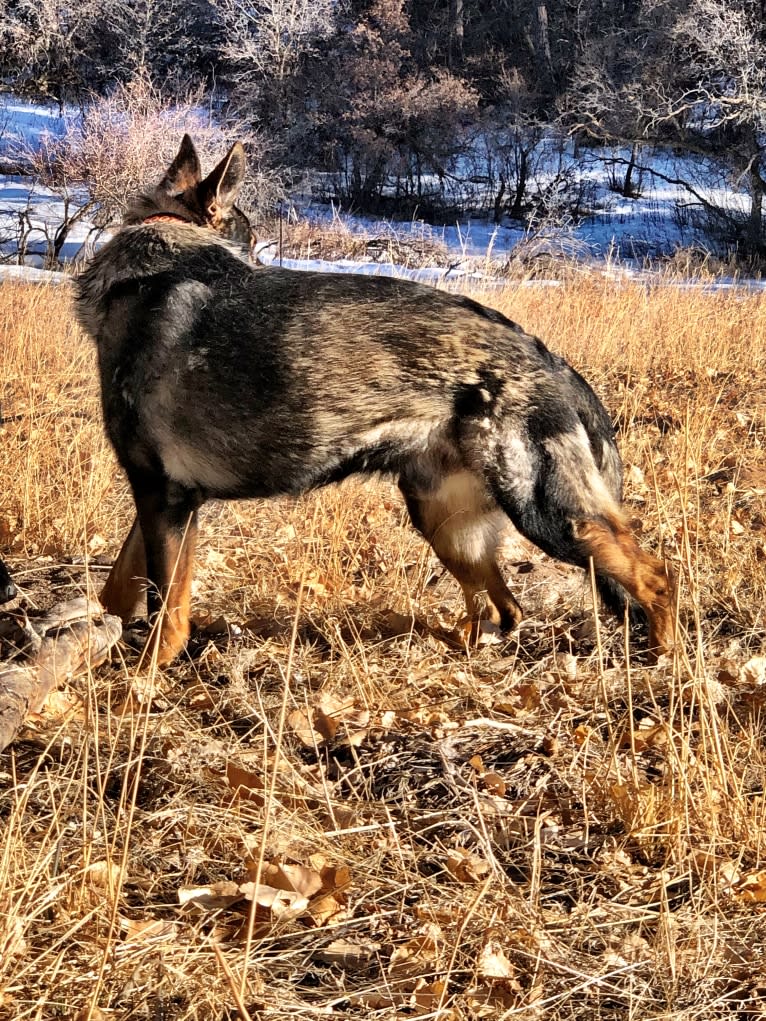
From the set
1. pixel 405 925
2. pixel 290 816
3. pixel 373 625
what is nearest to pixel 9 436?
pixel 373 625

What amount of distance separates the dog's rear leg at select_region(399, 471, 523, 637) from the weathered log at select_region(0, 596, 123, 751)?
1.21 meters

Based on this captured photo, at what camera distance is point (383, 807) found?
102 inches

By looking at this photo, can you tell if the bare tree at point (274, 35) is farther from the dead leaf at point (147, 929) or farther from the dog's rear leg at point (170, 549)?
the dead leaf at point (147, 929)

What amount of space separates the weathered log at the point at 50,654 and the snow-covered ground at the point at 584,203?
16.0 metres

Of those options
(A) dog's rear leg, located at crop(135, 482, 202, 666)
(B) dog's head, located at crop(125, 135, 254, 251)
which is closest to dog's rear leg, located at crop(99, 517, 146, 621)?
(A) dog's rear leg, located at crop(135, 482, 202, 666)

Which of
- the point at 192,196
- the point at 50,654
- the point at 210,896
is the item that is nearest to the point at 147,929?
the point at 210,896

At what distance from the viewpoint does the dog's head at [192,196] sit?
12.9ft

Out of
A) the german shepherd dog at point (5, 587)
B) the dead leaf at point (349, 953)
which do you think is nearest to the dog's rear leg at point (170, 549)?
the german shepherd dog at point (5, 587)

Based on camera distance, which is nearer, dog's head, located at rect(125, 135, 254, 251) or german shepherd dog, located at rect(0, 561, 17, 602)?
german shepherd dog, located at rect(0, 561, 17, 602)

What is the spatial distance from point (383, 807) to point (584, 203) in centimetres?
2726

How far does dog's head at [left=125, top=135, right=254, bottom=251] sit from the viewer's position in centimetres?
392

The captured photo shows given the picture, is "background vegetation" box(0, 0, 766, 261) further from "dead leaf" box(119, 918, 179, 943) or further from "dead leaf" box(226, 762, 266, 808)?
"dead leaf" box(119, 918, 179, 943)

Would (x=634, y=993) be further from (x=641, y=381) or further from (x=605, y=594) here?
(x=641, y=381)

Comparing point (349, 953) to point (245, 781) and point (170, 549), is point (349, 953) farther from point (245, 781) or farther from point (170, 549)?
point (170, 549)
